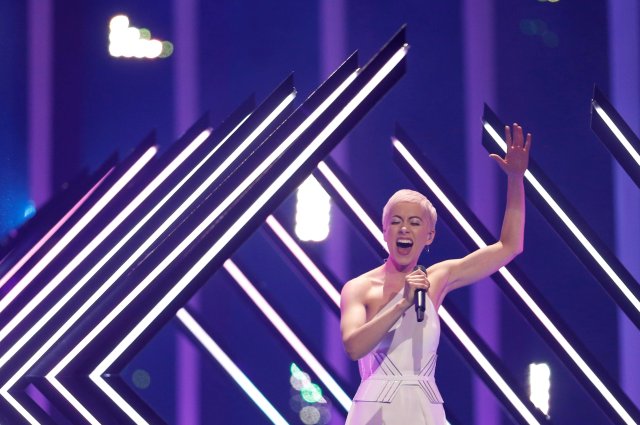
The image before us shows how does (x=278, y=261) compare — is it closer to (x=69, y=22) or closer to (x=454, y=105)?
(x=454, y=105)

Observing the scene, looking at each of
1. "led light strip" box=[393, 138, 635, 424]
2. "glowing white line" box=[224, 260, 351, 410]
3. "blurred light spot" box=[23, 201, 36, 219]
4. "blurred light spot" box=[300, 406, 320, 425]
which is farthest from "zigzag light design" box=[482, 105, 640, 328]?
"blurred light spot" box=[23, 201, 36, 219]

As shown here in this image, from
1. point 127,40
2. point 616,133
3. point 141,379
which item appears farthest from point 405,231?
point 127,40

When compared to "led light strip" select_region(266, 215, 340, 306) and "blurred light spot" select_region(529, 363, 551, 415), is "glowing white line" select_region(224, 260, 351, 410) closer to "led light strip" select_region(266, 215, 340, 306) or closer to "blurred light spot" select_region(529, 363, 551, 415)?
"led light strip" select_region(266, 215, 340, 306)

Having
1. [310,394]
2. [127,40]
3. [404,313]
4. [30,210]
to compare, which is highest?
[127,40]

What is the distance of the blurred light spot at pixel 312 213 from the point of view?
5.99m

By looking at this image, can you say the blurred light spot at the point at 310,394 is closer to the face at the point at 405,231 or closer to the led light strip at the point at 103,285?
the led light strip at the point at 103,285

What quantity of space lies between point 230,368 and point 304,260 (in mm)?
796

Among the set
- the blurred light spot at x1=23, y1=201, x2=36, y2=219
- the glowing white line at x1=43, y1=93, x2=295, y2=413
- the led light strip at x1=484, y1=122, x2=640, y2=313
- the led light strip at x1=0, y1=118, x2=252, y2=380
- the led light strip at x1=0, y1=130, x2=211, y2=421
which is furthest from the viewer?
the blurred light spot at x1=23, y1=201, x2=36, y2=219

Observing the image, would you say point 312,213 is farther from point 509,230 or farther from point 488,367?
point 509,230

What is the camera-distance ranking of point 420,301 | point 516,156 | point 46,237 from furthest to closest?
1. point 46,237
2. point 516,156
3. point 420,301

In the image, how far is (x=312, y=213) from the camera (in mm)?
6004

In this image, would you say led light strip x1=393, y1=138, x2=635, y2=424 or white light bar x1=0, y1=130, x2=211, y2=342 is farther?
led light strip x1=393, y1=138, x2=635, y2=424

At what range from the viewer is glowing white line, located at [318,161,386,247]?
5.04 meters

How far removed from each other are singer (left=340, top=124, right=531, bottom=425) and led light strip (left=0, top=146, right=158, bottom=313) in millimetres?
2227
